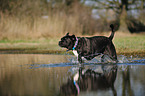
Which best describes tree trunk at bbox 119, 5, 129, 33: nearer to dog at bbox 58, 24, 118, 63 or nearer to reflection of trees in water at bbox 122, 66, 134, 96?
dog at bbox 58, 24, 118, 63

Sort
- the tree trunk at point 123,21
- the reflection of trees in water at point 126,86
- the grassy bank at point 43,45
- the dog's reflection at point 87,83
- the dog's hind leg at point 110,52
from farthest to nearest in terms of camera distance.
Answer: the tree trunk at point 123,21 < the grassy bank at point 43,45 < the dog's hind leg at point 110,52 < the dog's reflection at point 87,83 < the reflection of trees in water at point 126,86

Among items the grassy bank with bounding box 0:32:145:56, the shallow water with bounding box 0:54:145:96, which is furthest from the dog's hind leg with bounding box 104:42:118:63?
the grassy bank with bounding box 0:32:145:56

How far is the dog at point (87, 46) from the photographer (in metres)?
8.59

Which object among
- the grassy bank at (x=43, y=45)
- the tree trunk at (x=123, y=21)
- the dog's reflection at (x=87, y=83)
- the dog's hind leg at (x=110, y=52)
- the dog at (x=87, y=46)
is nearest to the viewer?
the dog's reflection at (x=87, y=83)

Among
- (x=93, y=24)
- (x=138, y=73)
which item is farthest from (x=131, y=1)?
(x=138, y=73)

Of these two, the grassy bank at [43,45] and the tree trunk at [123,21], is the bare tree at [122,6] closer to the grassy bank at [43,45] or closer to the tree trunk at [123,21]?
the tree trunk at [123,21]

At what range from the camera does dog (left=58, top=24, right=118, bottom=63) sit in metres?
8.59

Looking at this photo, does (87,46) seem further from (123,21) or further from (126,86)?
(123,21)

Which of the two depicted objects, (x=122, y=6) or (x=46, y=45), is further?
(x=122, y=6)

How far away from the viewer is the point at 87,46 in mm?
8664

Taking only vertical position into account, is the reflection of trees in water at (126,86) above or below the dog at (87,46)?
below

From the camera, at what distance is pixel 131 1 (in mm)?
25656

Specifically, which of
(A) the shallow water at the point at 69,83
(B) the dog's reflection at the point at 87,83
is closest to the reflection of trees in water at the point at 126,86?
(A) the shallow water at the point at 69,83

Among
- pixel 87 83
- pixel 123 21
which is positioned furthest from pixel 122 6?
pixel 87 83
